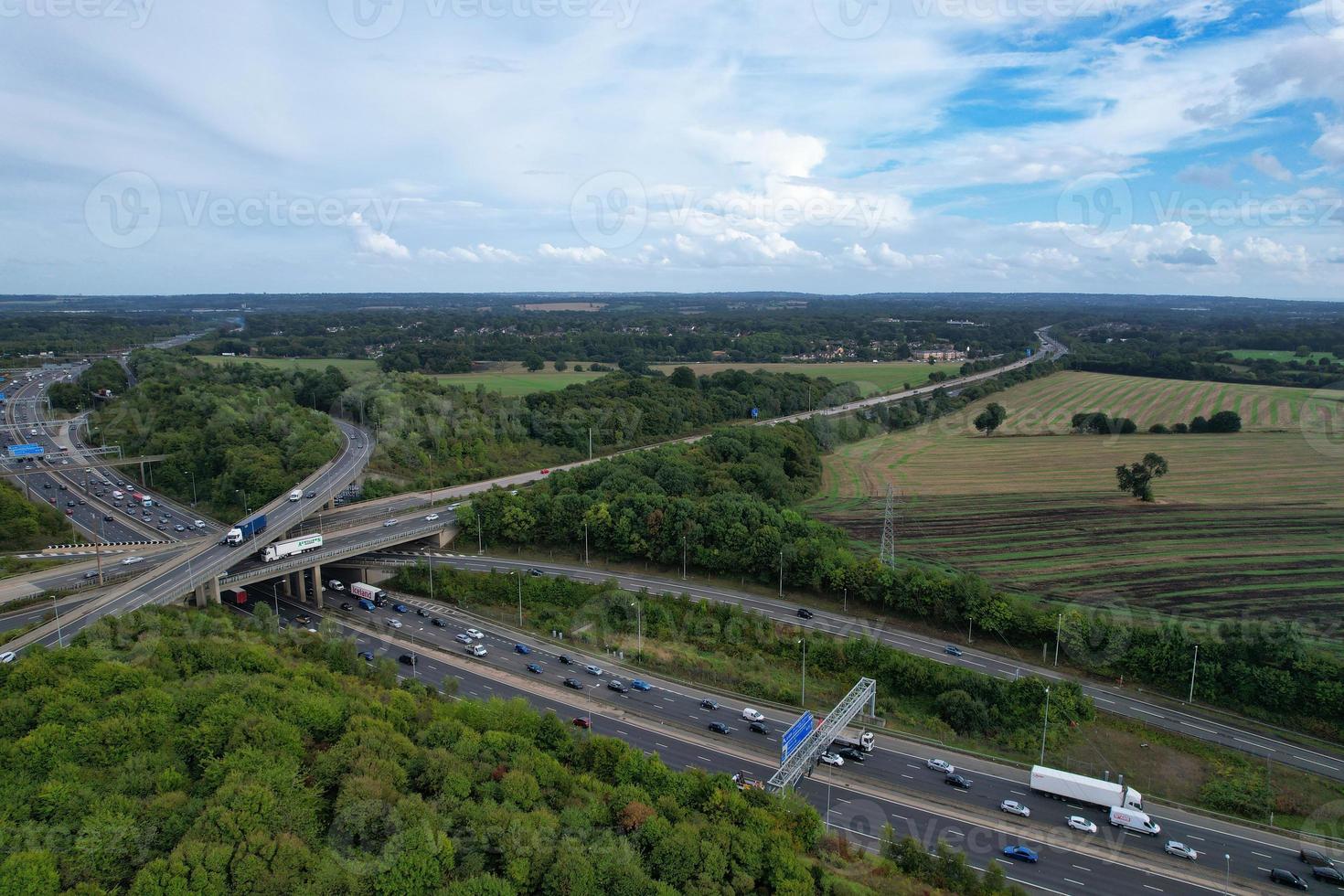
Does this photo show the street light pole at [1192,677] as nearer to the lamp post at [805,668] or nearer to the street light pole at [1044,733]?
the street light pole at [1044,733]

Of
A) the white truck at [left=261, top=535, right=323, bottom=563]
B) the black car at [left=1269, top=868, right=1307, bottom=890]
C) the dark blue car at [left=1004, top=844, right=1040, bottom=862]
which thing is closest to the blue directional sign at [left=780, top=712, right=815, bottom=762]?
the dark blue car at [left=1004, top=844, right=1040, bottom=862]

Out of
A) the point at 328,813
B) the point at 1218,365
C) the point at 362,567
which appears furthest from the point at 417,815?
the point at 1218,365

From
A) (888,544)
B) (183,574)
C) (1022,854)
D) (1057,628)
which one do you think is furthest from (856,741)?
(183,574)

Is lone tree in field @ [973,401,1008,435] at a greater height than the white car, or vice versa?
lone tree in field @ [973,401,1008,435]

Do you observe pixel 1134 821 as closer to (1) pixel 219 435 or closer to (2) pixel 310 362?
(1) pixel 219 435

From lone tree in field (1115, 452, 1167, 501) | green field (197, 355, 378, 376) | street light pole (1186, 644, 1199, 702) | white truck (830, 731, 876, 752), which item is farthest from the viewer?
green field (197, 355, 378, 376)

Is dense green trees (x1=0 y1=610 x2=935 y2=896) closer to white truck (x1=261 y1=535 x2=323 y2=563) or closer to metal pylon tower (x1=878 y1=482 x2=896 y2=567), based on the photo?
white truck (x1=261 y1=535 x2=323 y2=563)

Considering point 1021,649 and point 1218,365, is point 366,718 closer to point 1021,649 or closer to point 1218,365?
point 1021,649
